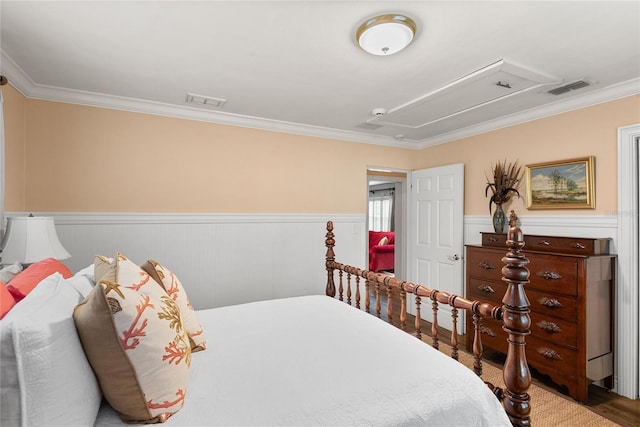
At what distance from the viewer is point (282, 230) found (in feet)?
12.4

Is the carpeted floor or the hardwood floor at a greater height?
the carpeted floor

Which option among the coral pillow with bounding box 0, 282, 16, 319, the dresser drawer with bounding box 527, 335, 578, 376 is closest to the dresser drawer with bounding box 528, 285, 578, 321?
the dresser drawer with bounding box 527, 335, 578, 376

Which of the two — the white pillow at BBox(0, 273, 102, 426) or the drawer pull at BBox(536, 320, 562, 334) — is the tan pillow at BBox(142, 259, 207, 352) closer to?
the white pillow at BBox(0, 273, 102, 426)

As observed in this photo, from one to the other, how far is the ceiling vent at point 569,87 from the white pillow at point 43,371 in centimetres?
354

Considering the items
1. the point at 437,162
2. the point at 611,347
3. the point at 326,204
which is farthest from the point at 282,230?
the point at 611,347

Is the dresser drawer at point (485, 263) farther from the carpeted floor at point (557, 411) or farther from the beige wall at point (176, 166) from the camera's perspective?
the beige wall at point (176, 166)

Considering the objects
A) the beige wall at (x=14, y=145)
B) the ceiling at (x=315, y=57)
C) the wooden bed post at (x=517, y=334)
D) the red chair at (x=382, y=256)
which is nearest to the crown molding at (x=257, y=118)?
the ceiling at (x=315, y=57)

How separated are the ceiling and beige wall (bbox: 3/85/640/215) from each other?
0.53 feet

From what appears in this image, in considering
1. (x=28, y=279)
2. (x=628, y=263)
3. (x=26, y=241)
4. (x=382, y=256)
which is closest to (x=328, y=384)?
(x=28, y=279)

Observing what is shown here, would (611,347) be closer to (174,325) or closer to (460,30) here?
(460,30)

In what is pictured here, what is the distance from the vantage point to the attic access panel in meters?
2.42

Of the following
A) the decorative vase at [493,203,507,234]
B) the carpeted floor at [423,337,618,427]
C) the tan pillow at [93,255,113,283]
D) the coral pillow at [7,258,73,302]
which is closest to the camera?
the coral pillow at [7,258,73,302]

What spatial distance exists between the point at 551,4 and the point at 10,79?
352cm

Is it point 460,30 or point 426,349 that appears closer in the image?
point 426,349
